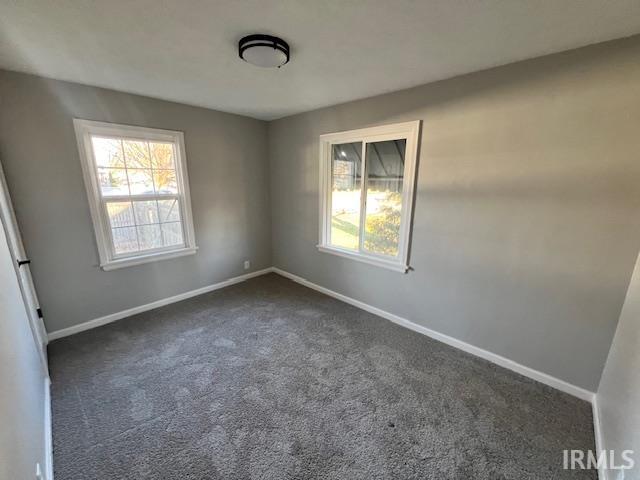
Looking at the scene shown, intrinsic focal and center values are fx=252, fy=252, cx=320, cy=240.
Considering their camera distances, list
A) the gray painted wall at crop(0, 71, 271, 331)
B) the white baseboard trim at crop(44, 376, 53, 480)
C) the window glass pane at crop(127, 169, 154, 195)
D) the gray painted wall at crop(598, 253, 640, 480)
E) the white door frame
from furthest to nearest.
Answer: the window glass pane at crop(127, 169, 154, 195), the gray painted wall at crop(0, 71, 271, 331), the white door frame, the white baseboard trim at crop(44, 376, 53, 480), the gray painted wall at crop(598, 253, 640, 480)

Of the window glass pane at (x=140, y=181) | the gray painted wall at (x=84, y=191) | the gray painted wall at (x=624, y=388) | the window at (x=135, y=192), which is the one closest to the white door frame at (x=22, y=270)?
the gray painted wall at (x=84, y=191)

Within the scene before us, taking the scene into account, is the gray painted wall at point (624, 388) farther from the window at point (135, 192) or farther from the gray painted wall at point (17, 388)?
the window at point (135, 192)

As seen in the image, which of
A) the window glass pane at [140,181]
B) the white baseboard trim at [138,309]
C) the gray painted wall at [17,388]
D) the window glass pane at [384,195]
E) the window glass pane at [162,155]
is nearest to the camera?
the gray painted wall at [17,388]

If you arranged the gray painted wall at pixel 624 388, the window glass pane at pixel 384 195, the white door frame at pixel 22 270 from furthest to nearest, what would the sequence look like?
the window glass pane at pixel 384 195, the white door frame at pixel 22 270, the gray painted wall at pixel 624 388

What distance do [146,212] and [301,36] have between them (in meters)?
2.51

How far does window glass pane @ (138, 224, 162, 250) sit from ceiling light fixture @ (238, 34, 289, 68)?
2.24 metres

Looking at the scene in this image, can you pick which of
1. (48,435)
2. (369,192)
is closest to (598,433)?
(369,192)

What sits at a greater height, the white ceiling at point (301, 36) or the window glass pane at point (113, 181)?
the white ceiling at point (301, 36)

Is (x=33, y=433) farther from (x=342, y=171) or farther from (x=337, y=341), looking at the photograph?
(x=342, y=171)

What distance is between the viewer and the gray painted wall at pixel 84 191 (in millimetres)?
2150

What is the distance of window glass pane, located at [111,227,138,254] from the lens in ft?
8.96

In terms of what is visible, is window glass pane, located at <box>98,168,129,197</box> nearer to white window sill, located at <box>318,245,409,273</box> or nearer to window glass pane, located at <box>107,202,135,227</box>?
window glass pane, located at <box>107,202,135,227</box>

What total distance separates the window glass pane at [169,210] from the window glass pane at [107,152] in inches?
21.6

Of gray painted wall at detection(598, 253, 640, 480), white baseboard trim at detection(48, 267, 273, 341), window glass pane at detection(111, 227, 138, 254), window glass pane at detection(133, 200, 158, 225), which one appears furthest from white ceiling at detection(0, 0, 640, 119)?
white baseboard trim at detection(48, 267, 273, 341)
